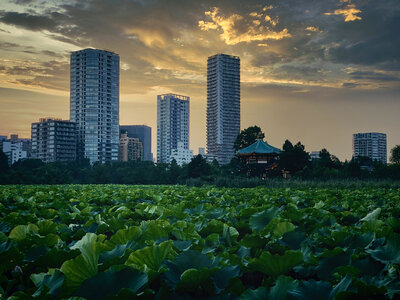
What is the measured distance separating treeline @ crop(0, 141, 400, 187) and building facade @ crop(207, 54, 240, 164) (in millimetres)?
56089

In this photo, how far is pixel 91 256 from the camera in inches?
49.3

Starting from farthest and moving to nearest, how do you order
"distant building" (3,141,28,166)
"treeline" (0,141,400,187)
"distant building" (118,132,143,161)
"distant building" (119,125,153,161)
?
"distant building" (119,125,153,161) → "distant building" (118,132,143,161) → "distant building" (3,141,28,166) → "treeline" (0,141,400,187)

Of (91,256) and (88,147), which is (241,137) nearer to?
(91,256)

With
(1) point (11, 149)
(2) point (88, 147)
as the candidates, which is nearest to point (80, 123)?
(2) point (88, 147)

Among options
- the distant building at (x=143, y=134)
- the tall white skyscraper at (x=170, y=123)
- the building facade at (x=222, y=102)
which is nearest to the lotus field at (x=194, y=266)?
the building facade at (x=222, y=102)

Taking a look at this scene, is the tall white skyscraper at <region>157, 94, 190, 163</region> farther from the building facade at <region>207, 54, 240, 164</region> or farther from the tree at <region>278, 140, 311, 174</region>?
the tree at <region>278, 140, 311, 174</region>

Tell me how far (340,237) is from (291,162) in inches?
1199

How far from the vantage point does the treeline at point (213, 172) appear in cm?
2627

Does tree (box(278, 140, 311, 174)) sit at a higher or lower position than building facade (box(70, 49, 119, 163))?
lower

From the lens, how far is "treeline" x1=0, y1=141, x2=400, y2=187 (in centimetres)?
2627

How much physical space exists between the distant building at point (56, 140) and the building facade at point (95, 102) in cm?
401

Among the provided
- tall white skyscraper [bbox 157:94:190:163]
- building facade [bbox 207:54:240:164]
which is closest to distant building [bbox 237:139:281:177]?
building facade [bbox 207:54:240:164]

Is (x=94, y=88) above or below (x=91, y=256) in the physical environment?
above

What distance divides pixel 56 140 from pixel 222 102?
46873mm
